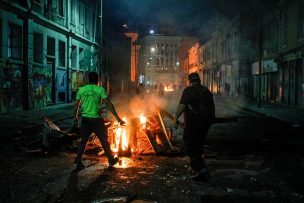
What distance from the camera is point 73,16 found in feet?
93.1

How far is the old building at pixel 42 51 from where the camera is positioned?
18.6 meters

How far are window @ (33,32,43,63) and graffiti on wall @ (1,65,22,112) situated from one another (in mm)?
2711

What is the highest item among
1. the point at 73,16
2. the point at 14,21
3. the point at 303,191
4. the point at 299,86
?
the point at 73,16

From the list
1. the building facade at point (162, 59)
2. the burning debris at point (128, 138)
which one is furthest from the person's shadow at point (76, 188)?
the building facade at point (162, 59)

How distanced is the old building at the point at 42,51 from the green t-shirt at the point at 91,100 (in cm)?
1205

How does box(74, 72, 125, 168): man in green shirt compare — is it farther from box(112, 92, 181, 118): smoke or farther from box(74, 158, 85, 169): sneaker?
box(112, 92, 181, 118): smoke

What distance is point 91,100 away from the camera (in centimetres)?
713

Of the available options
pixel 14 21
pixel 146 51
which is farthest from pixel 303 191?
pixel 146 51

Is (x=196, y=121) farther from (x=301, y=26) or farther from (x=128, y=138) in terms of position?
(x=301, y=26)

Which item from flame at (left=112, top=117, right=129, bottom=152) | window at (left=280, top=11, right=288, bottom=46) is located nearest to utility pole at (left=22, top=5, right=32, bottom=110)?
flame at (left=112, top=117, right=129, bottom=152)

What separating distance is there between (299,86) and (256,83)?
10.9m

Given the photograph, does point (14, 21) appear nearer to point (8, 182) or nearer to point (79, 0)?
point (79, 0)

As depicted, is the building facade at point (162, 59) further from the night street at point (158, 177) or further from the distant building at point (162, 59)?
the night street at point (158, 177)

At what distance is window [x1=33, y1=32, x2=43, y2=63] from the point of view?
74.0 ft
